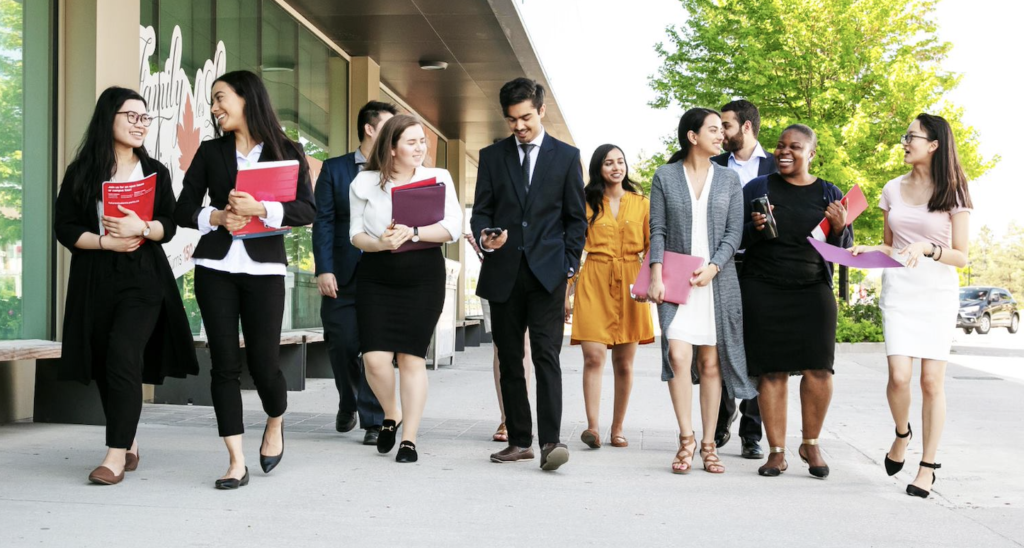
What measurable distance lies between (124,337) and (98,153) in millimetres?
939

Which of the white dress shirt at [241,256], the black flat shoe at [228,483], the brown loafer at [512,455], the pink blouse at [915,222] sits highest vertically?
the pink blouse at [915,222]

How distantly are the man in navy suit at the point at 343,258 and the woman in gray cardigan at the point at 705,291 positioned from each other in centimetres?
194

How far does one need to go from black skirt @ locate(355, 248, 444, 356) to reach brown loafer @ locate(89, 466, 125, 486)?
1.59 metres

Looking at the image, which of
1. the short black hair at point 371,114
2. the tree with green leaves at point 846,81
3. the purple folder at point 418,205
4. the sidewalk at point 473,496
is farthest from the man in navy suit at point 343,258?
the tree with green leaves at point 846,81

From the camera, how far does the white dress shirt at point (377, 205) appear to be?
619cm

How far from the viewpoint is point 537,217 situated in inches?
243

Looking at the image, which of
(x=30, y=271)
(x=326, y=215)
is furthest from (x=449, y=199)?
(x=30, y=271)

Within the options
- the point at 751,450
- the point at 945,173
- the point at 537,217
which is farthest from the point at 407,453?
the point at 945,173

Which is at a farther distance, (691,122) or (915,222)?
(691,122)

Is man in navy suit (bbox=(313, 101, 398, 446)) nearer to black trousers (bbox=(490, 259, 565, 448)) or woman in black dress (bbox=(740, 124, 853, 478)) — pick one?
black trousers (bbox=(490, 259, 565, 448))

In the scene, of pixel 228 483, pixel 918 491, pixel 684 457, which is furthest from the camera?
pixel 684 457

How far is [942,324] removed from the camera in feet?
18.9

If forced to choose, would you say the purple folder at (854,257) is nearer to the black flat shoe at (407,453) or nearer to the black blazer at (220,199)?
the black flat shoe at (407,453)

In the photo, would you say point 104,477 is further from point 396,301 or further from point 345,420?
point 345,420
